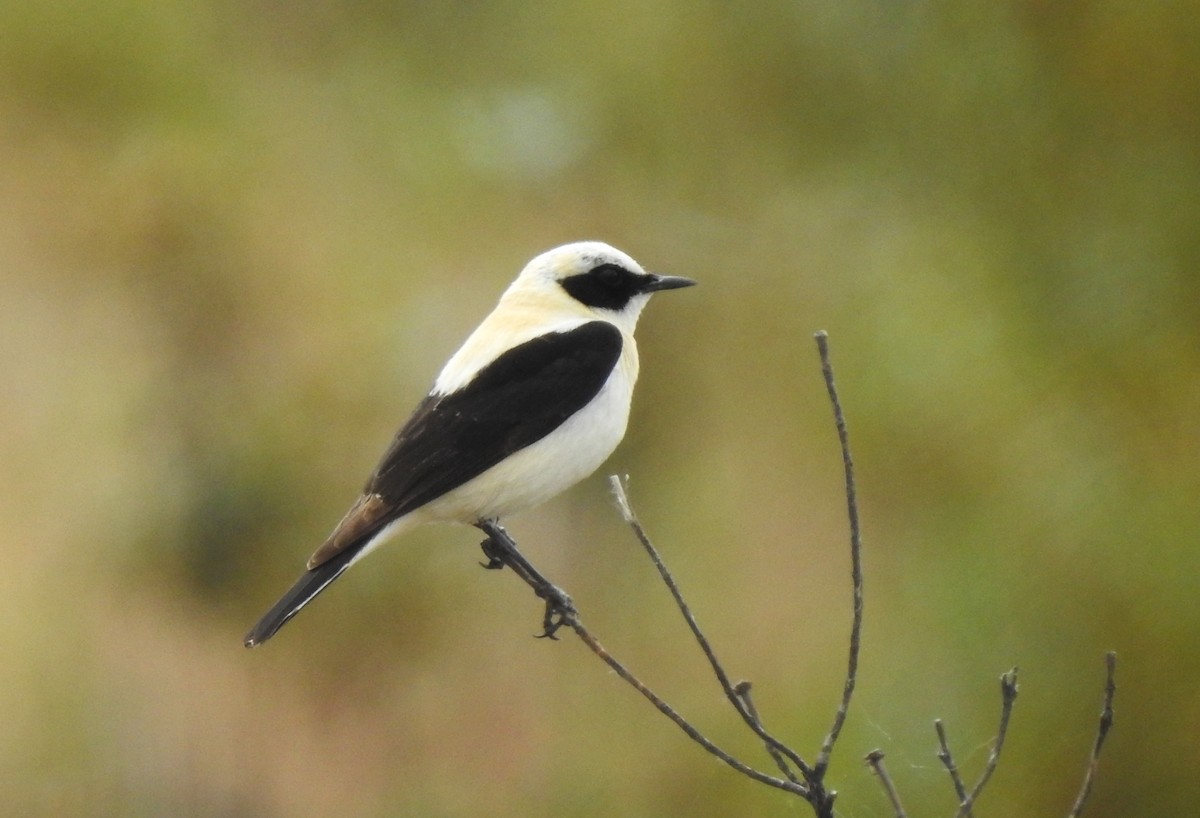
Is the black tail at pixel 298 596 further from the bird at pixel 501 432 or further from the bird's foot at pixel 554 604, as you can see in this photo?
the bird's foot at pixel 554 604

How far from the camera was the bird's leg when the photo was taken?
99.6 inches

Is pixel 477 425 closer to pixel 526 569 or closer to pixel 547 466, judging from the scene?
pixel 547 466

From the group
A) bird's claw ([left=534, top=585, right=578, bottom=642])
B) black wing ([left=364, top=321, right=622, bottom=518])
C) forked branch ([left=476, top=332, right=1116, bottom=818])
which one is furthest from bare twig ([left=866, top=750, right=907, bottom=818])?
black wing ([left=364, top=321, right=622, bottom=518])

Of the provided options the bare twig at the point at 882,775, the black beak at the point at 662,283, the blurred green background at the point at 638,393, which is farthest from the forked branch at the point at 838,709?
the blurred green background at the point at 638,393

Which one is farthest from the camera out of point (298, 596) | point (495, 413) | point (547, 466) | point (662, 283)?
point (662, 283)

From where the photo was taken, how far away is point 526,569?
2.60m

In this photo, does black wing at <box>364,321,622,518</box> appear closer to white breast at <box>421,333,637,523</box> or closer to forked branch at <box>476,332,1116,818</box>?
white breast at <box>421,333,637,523</box>

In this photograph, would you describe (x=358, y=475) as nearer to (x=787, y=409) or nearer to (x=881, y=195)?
(x=787, y=409)

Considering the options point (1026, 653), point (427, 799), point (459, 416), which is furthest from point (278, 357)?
point (1026, 653)

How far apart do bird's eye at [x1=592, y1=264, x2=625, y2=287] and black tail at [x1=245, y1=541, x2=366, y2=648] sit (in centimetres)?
77

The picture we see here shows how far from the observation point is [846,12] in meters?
4.40

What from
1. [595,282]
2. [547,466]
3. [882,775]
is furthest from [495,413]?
[882,775]

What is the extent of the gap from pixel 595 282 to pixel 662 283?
141mm

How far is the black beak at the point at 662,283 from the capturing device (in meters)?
2.78
